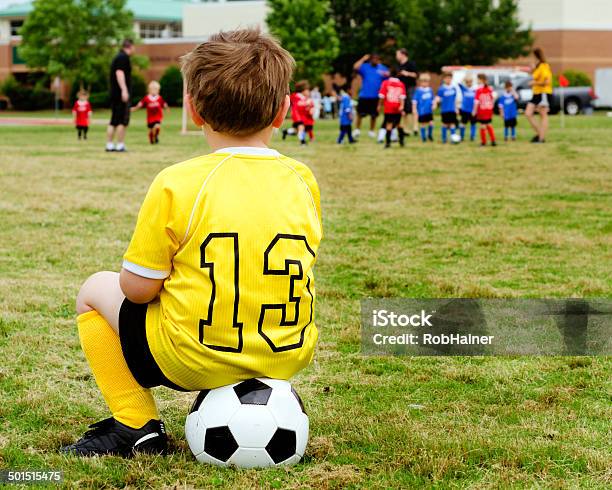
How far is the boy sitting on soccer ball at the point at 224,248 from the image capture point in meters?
2.94

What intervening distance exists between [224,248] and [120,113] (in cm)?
1516

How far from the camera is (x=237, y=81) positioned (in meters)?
2.92

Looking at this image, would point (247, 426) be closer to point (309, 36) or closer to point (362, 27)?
point (309, 36)

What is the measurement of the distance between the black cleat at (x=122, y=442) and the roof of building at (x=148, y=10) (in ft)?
272

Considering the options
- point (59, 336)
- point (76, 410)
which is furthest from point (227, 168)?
point (59, 336)

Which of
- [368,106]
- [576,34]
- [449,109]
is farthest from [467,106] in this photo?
[576,34]

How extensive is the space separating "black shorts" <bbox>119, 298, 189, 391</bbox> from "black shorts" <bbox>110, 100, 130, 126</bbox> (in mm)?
14812

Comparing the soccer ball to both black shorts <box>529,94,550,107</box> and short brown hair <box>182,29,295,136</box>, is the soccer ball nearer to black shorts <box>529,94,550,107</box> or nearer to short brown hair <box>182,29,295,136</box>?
short brown hair <box>182,29,295,136</box>

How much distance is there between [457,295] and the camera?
5875mm

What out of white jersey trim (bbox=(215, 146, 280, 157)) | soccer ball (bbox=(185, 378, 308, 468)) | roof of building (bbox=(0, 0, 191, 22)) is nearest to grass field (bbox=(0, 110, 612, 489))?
soccer ball (bbox=(185, 378, 308, 468))

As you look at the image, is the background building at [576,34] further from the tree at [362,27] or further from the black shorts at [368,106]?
the black shorts at [368,106]

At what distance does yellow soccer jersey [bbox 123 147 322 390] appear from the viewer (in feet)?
9.63

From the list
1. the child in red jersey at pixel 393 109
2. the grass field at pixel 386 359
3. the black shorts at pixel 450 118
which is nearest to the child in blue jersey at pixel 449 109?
the black shorts at pixel 450 118

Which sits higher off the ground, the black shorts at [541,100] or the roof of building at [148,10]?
the roof of building at [148,10]
